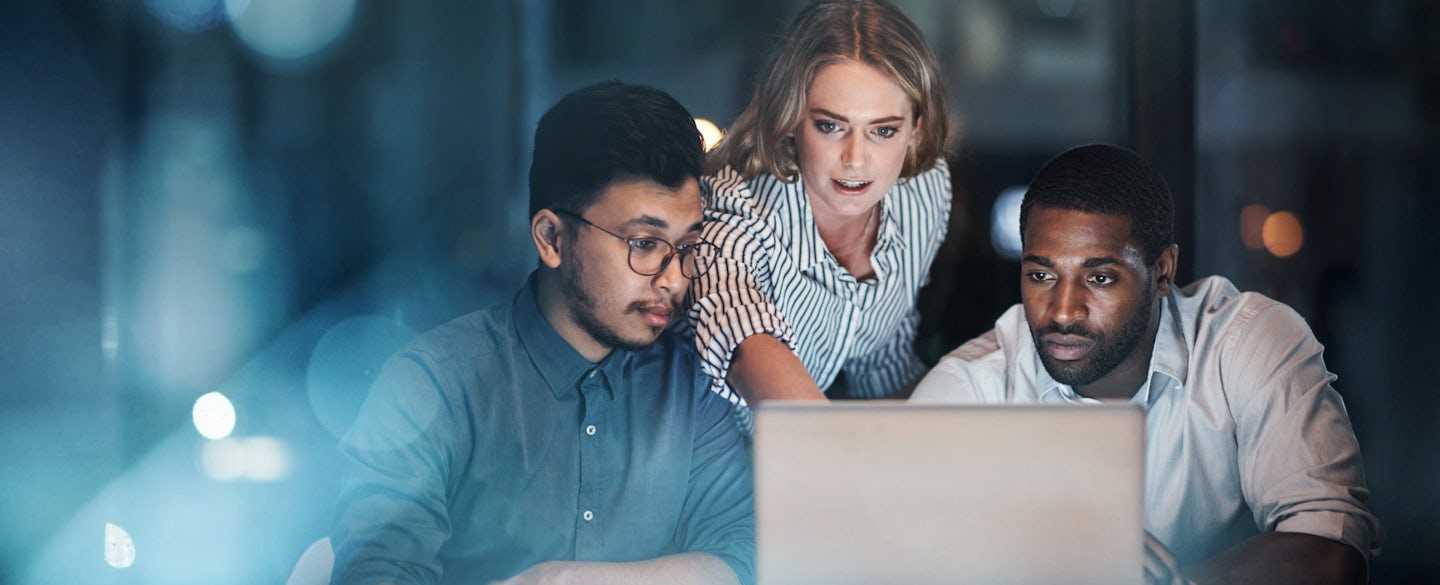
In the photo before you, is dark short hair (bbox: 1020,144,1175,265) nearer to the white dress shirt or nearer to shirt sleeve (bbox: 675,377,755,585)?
the white dress shirt

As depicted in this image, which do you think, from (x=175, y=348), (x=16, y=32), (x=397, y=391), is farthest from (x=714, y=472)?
(x=16, y=32)

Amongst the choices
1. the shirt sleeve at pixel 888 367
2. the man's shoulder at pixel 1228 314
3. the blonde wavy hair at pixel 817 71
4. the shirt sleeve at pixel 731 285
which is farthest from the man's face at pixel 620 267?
the man's shoulder at pixel 1228 314

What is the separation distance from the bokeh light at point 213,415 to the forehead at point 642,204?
3.73 ft

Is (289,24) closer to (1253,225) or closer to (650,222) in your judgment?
(650,222)

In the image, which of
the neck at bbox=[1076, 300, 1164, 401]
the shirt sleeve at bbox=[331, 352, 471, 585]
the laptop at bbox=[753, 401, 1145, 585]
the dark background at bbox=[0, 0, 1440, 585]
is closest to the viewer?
the laptop at bbox=[753, 401, 1145, 585]

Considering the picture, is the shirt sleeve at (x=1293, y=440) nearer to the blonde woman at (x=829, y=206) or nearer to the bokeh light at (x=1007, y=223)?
the bokeh light at (x=1007, y=223)

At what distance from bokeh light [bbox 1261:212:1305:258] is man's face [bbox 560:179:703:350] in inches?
65.2

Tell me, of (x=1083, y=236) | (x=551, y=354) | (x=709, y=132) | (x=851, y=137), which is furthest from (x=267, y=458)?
(x=1083, y=236)

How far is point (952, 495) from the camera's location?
4.15ft

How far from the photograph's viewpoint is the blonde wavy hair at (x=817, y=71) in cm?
263

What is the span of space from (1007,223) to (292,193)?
71.2 inches

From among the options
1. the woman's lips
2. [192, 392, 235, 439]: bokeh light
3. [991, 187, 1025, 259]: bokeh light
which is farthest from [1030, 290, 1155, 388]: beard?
[192, 392, 235, 439]: bokeh light

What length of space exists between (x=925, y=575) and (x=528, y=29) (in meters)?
1.98

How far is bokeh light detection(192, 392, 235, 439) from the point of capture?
9.18 ft
